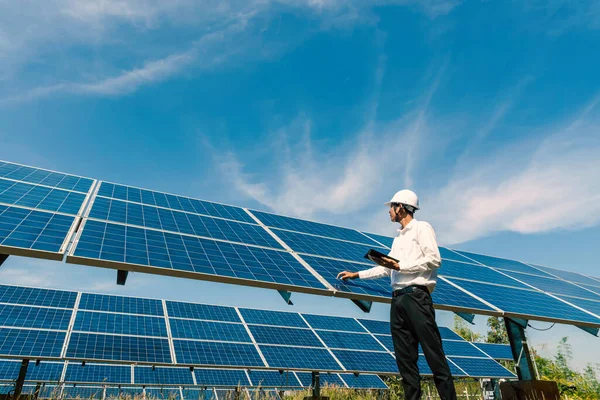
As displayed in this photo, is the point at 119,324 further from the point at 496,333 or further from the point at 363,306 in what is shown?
the point at 496,333

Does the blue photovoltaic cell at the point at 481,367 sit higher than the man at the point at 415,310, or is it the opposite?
the blue photovoltaic cell at the point at 481,367

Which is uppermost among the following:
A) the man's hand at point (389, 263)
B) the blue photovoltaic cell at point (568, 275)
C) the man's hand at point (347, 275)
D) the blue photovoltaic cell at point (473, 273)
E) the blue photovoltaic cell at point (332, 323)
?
the blue photovoltaic cell at point (568, 275)

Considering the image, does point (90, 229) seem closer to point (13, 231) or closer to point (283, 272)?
point (13, 231)

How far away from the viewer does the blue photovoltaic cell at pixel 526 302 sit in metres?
9.23

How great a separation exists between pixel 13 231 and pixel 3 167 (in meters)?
5.78

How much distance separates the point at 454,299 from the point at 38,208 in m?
8.40

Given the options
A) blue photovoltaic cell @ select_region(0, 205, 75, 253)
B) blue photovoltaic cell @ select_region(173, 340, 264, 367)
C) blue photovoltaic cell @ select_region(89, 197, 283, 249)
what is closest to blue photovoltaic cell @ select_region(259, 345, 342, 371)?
blue photovoltaic cell @ select_region(173, 340, 264, 367)

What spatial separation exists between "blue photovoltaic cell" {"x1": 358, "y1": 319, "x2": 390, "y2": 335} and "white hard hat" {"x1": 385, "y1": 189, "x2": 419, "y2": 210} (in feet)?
57.3

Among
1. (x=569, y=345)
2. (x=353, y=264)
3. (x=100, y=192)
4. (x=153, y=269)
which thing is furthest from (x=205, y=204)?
(x=569, y=345)

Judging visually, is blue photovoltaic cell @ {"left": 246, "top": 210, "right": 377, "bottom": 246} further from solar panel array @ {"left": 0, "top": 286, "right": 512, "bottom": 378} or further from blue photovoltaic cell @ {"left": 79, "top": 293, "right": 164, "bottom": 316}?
blue photovoltaic cell @ {"left": 79, "top": 293, "right": 164, "bottom": 316}

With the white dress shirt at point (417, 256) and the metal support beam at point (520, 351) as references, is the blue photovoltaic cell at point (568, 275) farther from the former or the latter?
the white dress shirt at point (417, 256)

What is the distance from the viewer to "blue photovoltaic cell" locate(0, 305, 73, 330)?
13422 millimetres

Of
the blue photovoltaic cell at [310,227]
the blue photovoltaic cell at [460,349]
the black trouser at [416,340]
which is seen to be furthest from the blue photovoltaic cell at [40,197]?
the blue photovoltaic cell at [460,349]

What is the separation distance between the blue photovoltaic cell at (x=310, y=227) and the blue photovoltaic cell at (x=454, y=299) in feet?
11.9
